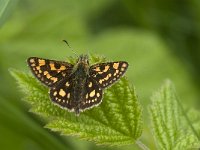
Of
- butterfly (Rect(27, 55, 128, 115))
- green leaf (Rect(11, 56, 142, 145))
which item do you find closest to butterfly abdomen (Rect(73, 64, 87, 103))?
butterfly (Rect(27, 55, 128, 115))

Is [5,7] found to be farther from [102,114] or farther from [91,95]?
[102,114]

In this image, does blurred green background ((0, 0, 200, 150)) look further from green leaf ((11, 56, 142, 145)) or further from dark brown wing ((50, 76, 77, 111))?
green leaf ((11, 56, 142, 145))

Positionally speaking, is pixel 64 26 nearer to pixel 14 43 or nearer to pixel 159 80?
pixel 14 43

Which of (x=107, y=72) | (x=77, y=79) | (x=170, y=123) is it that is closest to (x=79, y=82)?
(x=77, y=79)

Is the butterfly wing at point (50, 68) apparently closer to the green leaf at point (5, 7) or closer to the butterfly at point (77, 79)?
A: the butterfly at point (77, 79)

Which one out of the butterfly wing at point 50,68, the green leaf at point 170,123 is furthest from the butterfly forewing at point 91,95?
the green leaf at point 170,123
